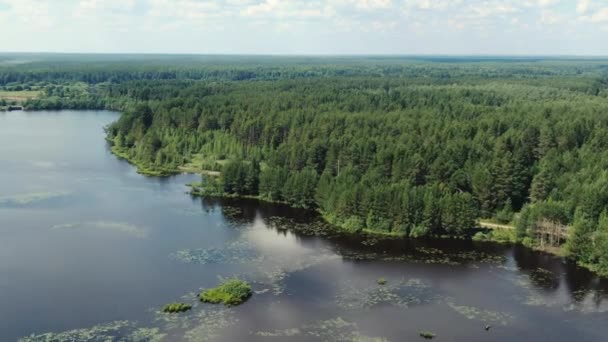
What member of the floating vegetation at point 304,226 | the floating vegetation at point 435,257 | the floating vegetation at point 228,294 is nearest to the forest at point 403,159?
the floating vegetation at point 304,226

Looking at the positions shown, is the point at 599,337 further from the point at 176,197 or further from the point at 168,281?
the point at 176,197

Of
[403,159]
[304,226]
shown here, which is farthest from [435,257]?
[403,159]

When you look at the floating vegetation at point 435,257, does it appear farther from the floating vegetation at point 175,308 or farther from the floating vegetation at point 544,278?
the floating vegetation at point 175,308

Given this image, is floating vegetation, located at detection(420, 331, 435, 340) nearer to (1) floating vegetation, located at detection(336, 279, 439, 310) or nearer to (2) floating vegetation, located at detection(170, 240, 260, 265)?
(1) floating vegetation, located at detection(336, 279, 439, 310)

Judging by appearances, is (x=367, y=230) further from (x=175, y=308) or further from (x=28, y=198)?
(x=28, y=198)

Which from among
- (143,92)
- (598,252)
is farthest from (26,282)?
(143,92)
